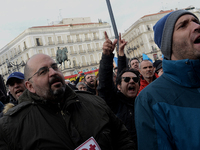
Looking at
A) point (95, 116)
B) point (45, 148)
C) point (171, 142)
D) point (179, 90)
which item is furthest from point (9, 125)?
point (179, 90)

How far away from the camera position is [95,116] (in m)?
1.82

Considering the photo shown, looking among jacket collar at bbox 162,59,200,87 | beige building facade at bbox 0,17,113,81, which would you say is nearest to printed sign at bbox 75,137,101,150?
jacket collar at bbox 162,59,200,87

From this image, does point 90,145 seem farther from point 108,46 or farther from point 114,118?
point 108,46

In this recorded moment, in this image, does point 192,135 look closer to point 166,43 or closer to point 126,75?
point 166,43

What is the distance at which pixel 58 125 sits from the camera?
1660mm

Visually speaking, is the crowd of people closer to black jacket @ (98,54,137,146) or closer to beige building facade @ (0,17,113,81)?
black jacket @ (98,54,137,146)

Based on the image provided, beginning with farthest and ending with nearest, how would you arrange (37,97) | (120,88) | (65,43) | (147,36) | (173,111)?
(147,36), (65,43), (120,88), (37,97), (173,111)

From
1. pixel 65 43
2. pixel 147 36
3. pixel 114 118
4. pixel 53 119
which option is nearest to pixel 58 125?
pixel 53 119

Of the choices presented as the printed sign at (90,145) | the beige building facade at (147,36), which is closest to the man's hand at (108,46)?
the printed sign at (90,145)

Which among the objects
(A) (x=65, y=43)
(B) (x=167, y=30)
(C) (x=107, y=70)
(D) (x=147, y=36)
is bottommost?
(C) (x=107, y=70)

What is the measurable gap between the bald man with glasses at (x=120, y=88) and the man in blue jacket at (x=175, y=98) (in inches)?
36.3

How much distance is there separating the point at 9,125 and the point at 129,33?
200 ft

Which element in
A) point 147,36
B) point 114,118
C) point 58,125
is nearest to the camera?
point 58,125

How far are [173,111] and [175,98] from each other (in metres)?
0.10
